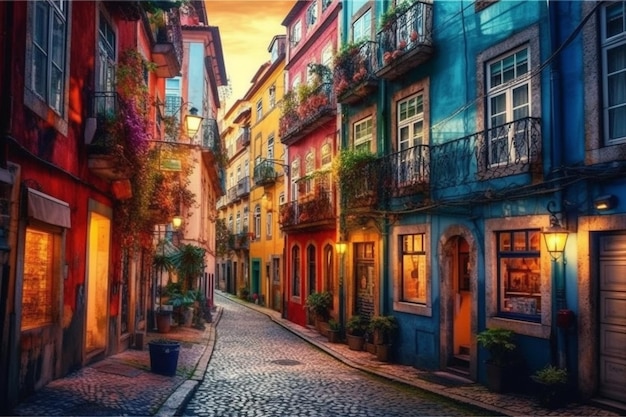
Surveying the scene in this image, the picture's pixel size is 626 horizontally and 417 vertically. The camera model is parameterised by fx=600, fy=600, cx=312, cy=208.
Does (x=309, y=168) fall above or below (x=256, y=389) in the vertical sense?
above

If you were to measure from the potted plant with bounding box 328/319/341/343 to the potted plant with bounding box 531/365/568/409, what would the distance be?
9288 mm

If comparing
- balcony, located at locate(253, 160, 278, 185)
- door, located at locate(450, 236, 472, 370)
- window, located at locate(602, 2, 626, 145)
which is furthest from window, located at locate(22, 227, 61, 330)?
balcony, located at locate(253, 160, 278, 185)

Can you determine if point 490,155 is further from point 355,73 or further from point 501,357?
point 355,73

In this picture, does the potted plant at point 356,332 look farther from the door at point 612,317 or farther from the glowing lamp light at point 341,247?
the door at point 612,317

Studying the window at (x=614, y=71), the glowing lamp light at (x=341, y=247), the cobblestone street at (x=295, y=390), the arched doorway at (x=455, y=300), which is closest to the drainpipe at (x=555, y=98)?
the window at (x=614, y=71)

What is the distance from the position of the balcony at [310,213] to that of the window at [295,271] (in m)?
1.11

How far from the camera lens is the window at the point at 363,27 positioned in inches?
685

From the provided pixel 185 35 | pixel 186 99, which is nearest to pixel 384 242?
pixel 186 99

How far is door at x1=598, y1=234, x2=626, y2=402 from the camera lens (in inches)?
353

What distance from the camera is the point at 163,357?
1112 cm

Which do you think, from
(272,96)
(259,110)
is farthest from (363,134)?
(259,110)

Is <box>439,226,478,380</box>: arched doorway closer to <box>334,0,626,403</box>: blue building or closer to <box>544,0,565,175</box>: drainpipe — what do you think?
<box>334,0,626,403</box>: blue building

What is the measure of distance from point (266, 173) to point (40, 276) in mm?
22288

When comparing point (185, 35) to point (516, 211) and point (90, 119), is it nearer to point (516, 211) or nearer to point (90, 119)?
point (90, 119)
